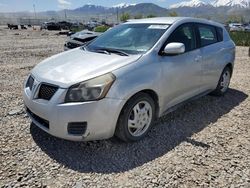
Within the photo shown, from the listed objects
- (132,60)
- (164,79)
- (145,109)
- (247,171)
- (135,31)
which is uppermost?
(135,31)

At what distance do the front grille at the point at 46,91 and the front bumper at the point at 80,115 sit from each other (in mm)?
59

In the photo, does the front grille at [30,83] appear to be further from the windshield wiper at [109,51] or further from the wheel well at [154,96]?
the wheel well at [154,96]

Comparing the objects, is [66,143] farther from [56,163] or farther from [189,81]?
[189,81]

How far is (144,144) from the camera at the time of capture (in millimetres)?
3756

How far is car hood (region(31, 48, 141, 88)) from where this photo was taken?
3.28m

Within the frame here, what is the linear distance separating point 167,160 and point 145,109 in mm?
750

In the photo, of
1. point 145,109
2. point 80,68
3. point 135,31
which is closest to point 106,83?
point 80,68

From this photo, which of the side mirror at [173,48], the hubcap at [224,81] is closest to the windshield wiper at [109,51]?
the side mirror at [173,48]

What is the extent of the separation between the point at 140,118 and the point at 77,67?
1080mm

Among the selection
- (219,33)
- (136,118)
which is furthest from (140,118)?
(219,33)

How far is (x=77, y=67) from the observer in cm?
354

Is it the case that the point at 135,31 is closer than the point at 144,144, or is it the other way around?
the point at 144,144

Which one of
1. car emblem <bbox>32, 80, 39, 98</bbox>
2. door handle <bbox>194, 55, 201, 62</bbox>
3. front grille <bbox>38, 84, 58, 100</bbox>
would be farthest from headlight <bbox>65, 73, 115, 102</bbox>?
door handle <bbox>194, 55, 201, 62</bbox>

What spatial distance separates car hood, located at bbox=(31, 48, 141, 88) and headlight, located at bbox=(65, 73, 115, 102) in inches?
2.7
